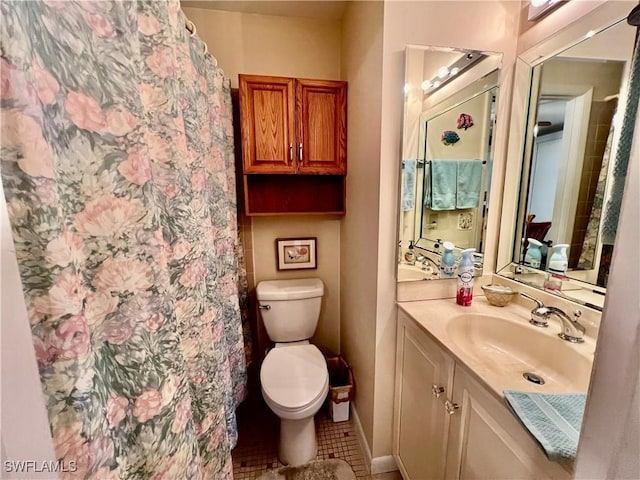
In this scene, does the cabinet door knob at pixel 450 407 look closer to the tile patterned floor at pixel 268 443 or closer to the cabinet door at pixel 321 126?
the tile patterned floor at pixel 268 443

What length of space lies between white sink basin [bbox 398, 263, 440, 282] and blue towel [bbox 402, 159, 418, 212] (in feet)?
0.87

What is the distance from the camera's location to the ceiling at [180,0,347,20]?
4.97 ft

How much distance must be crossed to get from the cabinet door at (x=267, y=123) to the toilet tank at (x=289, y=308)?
0.75m

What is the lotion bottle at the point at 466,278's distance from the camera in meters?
1.17

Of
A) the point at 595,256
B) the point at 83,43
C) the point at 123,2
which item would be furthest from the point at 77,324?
the point at 595,256

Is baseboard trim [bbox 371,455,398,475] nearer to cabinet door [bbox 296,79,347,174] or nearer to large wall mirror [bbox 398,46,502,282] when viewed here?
large wall mirror [bbox 398,46,502,282]

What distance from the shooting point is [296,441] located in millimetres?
1415

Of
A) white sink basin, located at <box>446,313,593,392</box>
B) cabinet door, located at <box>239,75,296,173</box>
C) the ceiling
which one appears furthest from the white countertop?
the ceiling

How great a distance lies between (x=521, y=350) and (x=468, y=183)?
0.75 m

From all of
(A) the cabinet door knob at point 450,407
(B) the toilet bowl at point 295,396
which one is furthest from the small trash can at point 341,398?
(A) the cabinet door knob at point 450,407

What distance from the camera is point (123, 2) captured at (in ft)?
Result: 1.70

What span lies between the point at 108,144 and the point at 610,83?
56.9 inches

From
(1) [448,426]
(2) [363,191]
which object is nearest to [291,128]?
(2) [363,191]

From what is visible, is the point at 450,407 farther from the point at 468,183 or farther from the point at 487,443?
the point at 468,183
